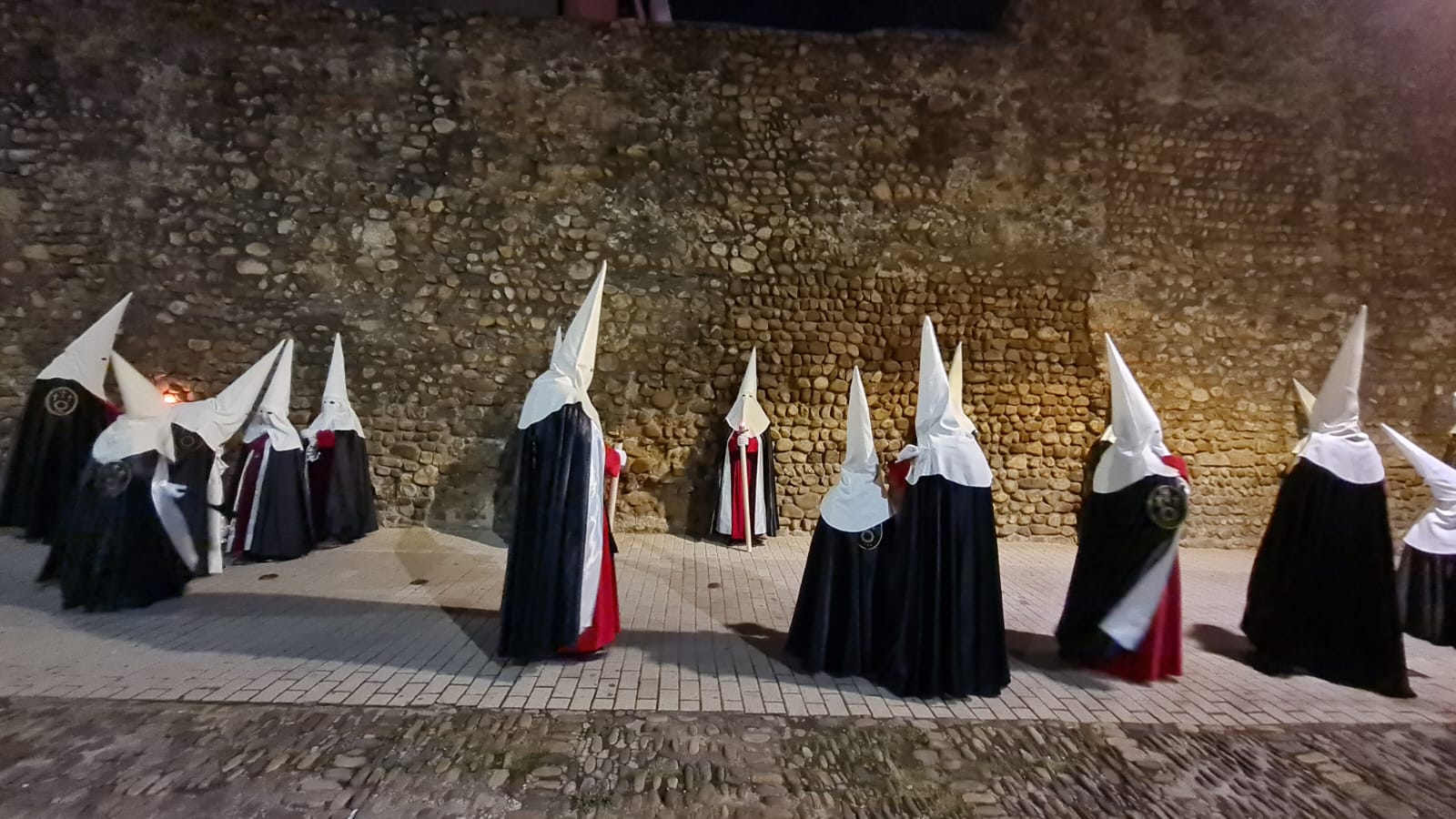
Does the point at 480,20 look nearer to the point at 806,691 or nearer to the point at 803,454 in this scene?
the point at 803,454

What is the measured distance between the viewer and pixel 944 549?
4.04 meters

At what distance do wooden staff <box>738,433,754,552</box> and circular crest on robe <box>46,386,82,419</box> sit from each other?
6.49 m

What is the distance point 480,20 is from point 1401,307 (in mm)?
11759

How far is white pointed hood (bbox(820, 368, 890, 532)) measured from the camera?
14.0 feet

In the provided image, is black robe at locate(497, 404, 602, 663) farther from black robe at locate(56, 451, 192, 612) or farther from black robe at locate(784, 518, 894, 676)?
black robe at locate(56, 451, 192, 612)

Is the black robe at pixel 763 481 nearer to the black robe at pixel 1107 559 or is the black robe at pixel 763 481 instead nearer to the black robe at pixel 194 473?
the black robe at pixel 1107 559

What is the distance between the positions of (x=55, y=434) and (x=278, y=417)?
217 cm

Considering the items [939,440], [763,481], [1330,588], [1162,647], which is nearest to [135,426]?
[939,440]

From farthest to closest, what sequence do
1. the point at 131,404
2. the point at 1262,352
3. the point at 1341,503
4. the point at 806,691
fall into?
the point at 1262,352 → the point at 131,404 → the point at 1341,503 → the point at 806,691

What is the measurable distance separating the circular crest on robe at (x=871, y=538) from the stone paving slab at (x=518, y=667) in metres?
0.76

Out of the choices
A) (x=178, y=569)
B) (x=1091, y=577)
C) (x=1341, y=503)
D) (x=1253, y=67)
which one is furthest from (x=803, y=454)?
(x=1253, y=67)

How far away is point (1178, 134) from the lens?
9266 millimetres

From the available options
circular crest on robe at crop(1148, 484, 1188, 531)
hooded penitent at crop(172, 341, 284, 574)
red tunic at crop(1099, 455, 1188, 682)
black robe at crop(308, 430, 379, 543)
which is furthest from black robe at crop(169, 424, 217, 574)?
circular crest on robe at crop(1148, 484, 1188, 531)

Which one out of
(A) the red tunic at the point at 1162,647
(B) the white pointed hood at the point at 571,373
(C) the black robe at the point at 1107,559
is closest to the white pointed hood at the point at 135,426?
(B) the white pointed hood at the point at 571,373
